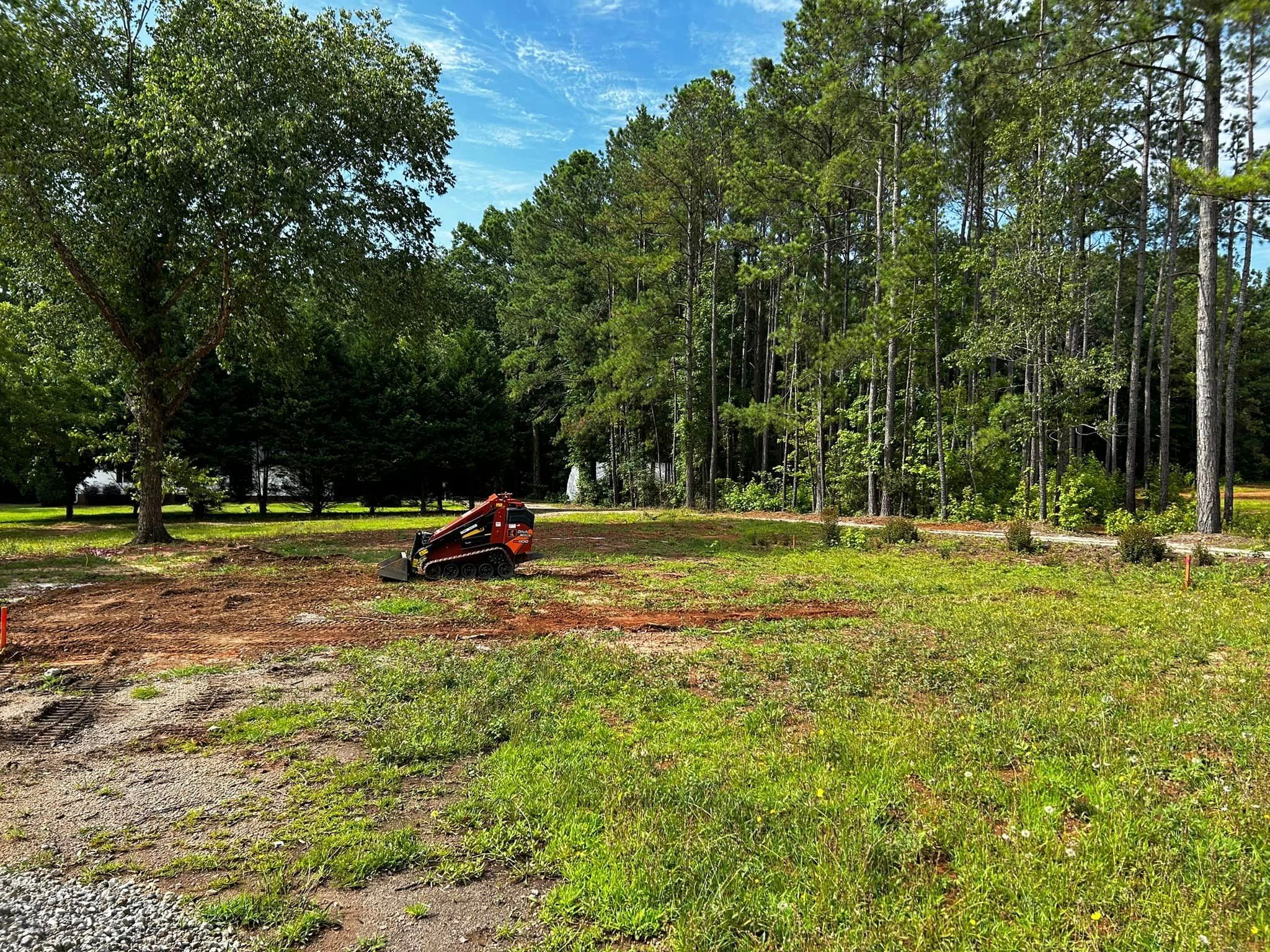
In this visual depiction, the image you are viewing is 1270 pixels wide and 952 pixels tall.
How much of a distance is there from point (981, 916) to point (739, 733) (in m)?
1.94

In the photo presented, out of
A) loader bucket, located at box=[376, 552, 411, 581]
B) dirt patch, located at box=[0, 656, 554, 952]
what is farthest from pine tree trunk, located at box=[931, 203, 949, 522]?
dirt patch, located at box=[0, 656, 554, 952]

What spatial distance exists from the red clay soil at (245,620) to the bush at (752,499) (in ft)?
65.8

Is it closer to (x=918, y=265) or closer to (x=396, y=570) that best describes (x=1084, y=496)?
(x=918, y=265)

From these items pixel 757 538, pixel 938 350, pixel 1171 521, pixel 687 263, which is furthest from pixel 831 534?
pixel 687 263

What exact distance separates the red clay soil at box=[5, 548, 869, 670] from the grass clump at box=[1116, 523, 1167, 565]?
658 cm

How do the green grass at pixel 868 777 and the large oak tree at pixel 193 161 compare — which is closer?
the green grass at pixel 868 777

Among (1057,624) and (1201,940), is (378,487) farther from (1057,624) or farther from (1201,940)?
(1201,940)

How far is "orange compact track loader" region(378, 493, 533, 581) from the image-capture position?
11.1 meters

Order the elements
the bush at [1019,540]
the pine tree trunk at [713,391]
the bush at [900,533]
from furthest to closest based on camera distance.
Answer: the pine tree trunk at [713,391], the bush at [900,533], the bush at [1019,540]

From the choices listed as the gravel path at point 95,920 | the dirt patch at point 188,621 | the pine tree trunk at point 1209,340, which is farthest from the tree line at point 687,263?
the gravel path at point 95,920

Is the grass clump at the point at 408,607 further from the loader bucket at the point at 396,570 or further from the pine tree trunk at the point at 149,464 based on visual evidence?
the pine tree trunk at the point at 149,464

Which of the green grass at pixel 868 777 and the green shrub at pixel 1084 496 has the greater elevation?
the green shrub at pixel 1084 496

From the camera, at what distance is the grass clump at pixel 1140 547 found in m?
11.8

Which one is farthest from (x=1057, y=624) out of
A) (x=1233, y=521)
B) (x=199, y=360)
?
(x=199, y=360)
